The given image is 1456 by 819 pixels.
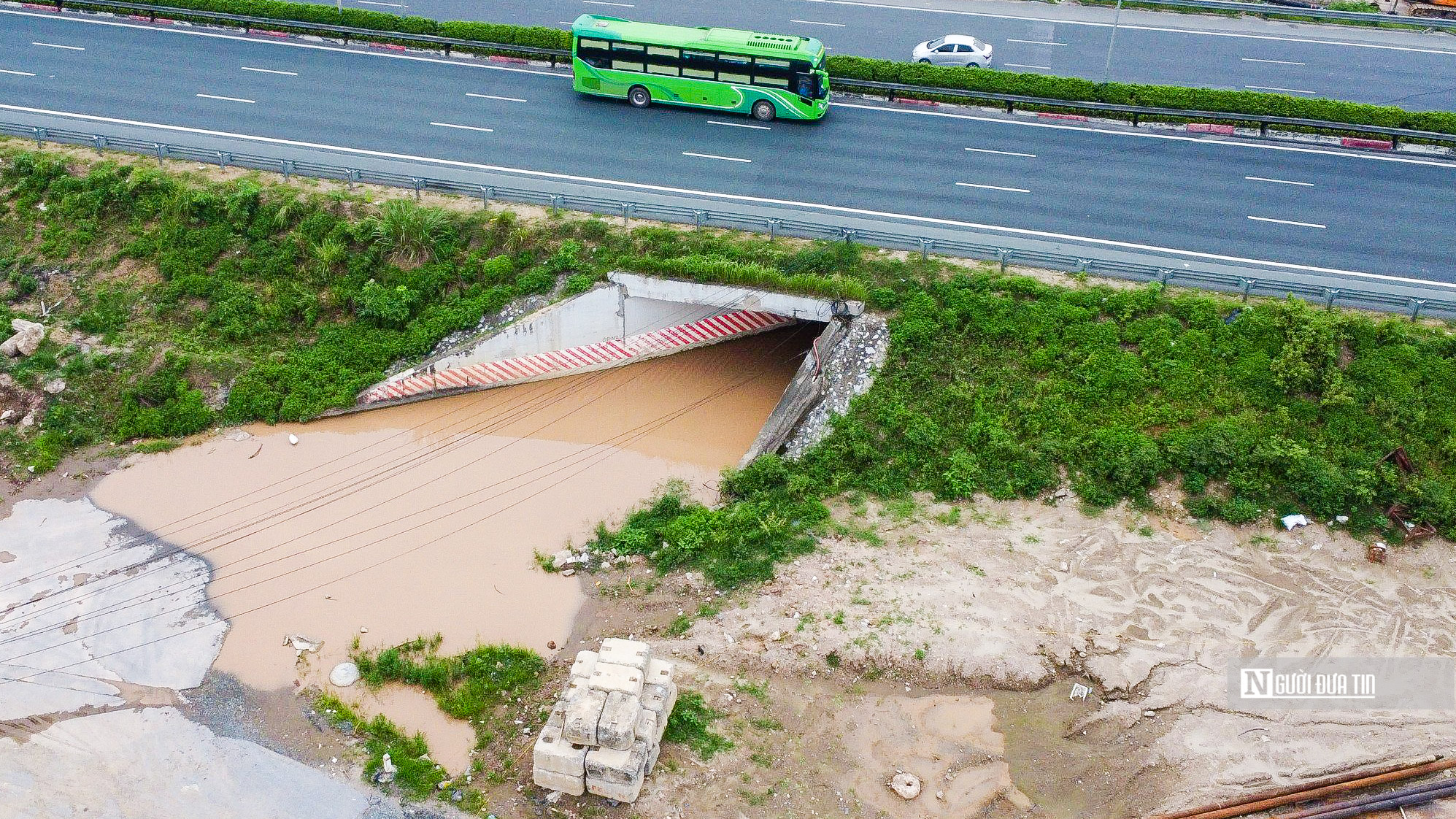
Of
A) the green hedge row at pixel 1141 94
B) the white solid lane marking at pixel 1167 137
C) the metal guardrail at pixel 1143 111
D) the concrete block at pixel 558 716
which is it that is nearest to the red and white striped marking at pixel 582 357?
the white solid lane marking at pixel 1167 137

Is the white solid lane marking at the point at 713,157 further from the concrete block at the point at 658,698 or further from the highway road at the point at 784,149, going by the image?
the concrete block at the point at 658,698

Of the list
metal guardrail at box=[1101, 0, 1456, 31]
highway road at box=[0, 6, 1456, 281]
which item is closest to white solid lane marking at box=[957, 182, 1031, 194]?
highway road at box=[0, 6, 1456, 281]

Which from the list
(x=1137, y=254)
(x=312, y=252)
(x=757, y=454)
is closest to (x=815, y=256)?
(x=757, y=454)

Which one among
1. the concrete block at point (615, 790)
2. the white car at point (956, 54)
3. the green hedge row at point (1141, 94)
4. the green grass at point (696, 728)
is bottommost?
the concrete block at point (615, 790)

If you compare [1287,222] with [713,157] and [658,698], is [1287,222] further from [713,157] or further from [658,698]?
[658,698]

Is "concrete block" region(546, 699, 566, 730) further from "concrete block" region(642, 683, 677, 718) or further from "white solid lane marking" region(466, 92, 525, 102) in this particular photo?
"white solid lane marking" region(466, 92, 525, 102)

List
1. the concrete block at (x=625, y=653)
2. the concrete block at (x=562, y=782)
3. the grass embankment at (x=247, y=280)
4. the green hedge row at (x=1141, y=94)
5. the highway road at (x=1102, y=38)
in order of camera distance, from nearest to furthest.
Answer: the concrete block at (x=562, y=782) < the concrete block at (x=625, y=653) < the grass embankment at (x=247, y=280) < the green hedge row at (x=1141, y=94) < the highway road at (x=1102, y=38)
